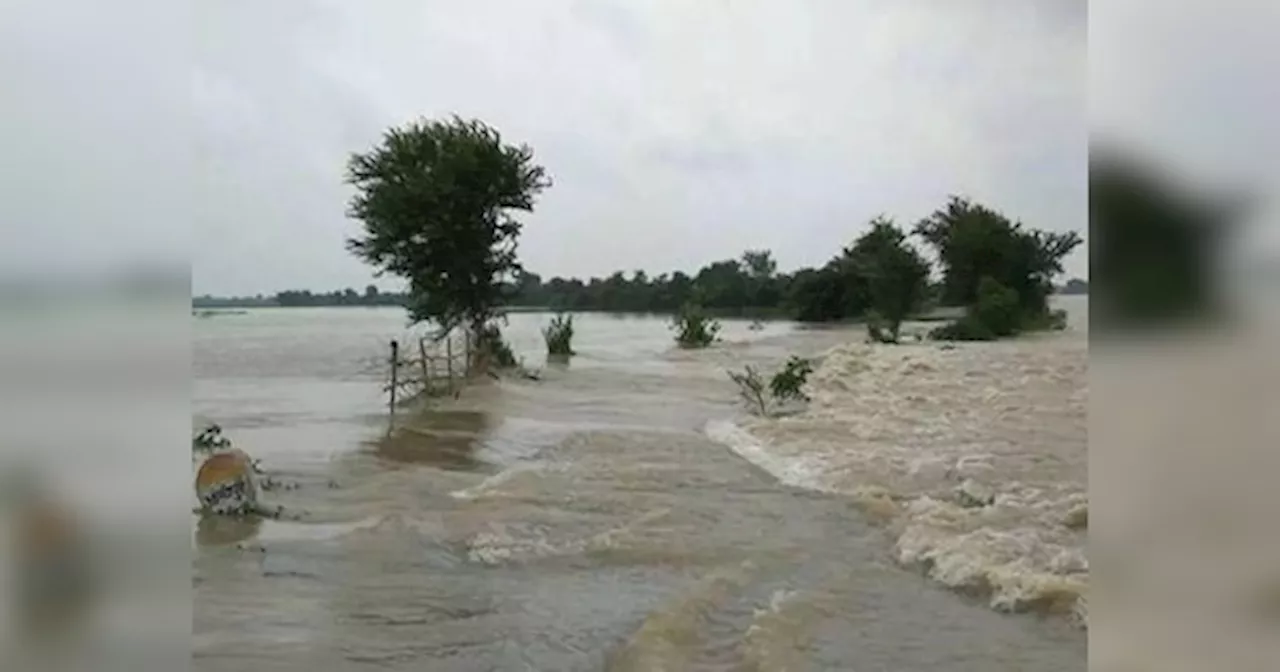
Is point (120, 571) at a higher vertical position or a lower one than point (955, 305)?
lower

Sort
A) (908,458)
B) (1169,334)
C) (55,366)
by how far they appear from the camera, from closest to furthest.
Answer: (1169,334), (55,366), (908,458)

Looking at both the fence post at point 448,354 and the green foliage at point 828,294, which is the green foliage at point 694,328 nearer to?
the green foliage at point 828,294

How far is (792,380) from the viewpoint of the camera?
1437 millimetres

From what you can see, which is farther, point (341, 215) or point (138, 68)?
point (341, 215)

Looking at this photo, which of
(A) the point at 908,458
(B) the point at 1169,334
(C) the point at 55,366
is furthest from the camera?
(A) the point at 908,458

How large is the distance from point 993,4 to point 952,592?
0.68m

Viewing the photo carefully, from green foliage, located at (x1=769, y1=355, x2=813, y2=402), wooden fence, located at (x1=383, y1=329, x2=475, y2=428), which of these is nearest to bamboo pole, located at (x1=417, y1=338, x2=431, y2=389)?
wooden fence, located at (x1=383, y1=329, x2=475, y2=428)

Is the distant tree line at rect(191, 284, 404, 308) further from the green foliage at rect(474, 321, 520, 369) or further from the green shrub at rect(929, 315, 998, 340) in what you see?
the green shrub at rect(929, 315, 998, 340)

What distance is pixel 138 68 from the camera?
4.47 ft

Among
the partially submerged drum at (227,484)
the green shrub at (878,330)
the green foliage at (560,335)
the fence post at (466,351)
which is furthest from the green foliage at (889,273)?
the partially submerged drum at (227,484)

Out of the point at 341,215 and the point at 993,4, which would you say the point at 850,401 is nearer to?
the point at 993,4

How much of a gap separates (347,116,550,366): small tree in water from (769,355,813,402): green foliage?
1.10 ft

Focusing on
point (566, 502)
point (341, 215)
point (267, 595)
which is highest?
point (341, 215)

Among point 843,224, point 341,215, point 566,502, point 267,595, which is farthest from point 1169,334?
point 267,595
